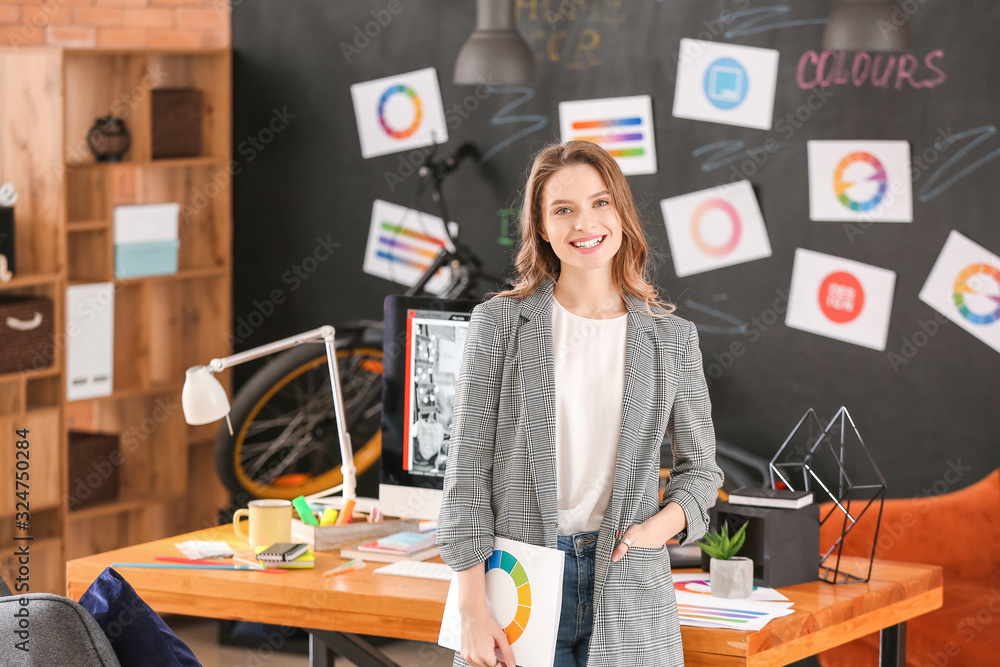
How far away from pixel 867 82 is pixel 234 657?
105 inches

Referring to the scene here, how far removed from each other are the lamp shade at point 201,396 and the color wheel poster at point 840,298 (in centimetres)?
218

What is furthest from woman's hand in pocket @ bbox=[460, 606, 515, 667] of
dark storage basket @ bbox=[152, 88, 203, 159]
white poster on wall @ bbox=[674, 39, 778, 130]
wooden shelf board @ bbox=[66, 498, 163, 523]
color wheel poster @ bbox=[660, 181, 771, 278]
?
dark storage basket @ bbox=[152, 88, 203, 159]

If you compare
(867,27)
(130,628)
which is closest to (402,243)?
(867,27)

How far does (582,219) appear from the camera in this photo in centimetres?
186

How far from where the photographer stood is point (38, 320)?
4.00 meters

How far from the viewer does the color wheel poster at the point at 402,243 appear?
455cm

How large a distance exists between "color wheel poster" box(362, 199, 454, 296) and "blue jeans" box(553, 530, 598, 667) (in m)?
2.71

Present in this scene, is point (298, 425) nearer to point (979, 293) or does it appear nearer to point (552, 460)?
point (979, 293)

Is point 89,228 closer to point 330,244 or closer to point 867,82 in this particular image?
point 330,244

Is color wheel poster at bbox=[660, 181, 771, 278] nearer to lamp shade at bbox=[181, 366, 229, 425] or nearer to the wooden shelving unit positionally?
the wooden shelving unit

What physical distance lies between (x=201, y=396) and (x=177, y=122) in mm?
2398

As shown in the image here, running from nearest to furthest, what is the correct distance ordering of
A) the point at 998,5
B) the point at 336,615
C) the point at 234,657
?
the point at 336,615 < the point at 998,5 < the point at 234,657

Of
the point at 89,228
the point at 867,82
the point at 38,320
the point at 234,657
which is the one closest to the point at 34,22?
the point at 89,228

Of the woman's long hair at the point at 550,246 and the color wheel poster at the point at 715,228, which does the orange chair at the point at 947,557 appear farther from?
the woman's long hair at the point at 550,246
